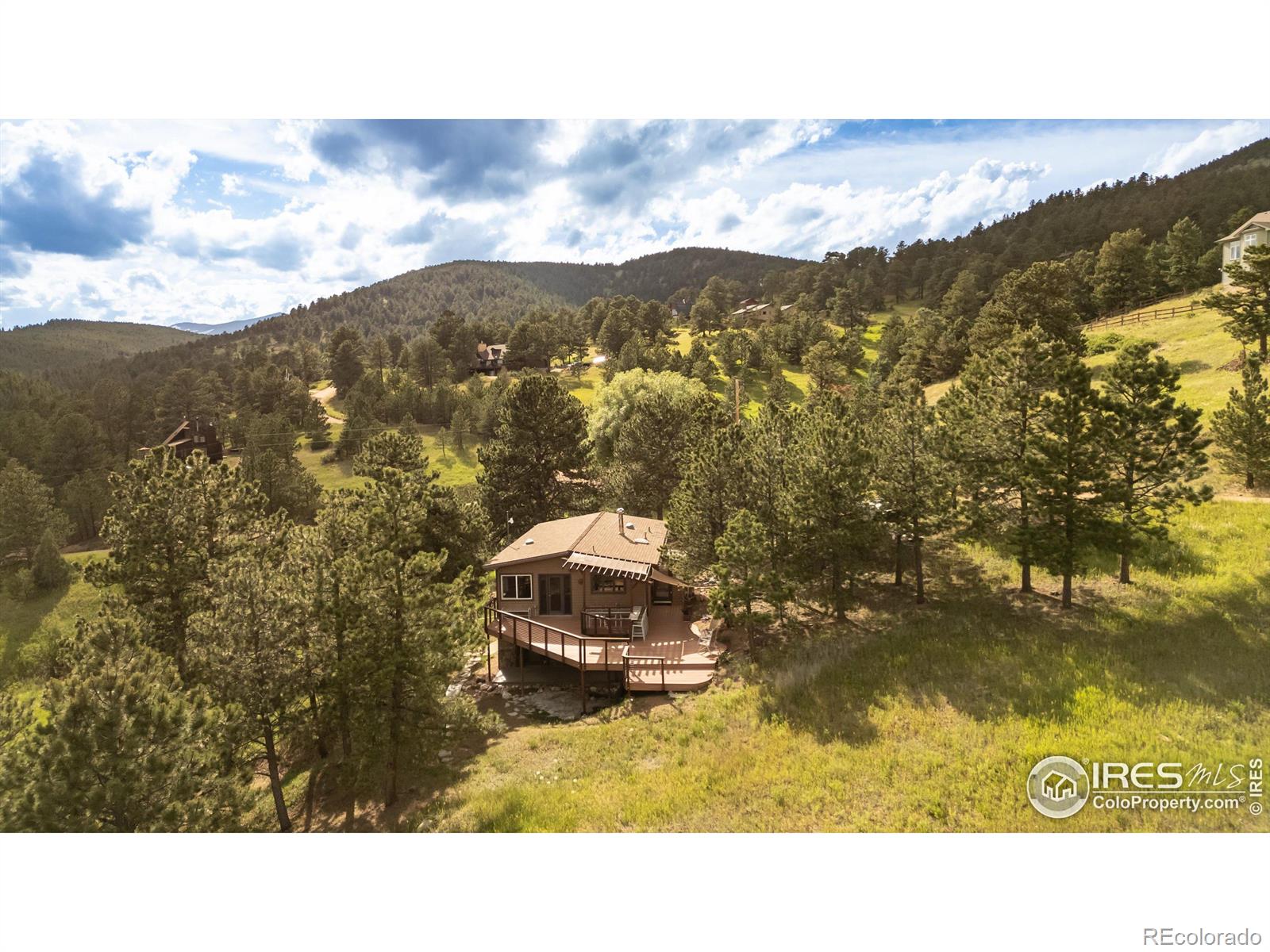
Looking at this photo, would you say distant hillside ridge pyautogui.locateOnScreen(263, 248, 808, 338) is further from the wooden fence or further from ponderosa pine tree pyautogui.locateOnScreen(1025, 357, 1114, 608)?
ponderosa pine tree pyautogui.locateOnScreen(1025, 357, 1114, 608)

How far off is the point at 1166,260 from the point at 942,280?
875 inches

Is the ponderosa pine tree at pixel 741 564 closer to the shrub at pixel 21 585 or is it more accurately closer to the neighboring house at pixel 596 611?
the neighboring house at pixel 596 611

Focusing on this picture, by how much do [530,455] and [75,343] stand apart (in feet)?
118

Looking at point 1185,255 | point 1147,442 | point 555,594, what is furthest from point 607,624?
point 1185,255

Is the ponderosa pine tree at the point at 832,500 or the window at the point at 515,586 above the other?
the ponderosa pine tree at the point at 832,500

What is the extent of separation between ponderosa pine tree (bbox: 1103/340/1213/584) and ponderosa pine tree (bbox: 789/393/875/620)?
183 inches

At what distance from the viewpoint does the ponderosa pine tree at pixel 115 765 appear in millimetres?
7062

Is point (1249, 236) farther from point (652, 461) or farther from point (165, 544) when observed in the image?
point (165, 544)

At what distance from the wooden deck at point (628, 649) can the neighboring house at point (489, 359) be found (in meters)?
50.7

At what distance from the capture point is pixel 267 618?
8703 millimetres

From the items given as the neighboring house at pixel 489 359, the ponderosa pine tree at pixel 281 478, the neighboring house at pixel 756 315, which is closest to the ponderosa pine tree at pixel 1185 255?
the neighboring house at pixel 756 315

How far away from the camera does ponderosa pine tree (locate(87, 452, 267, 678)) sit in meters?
13.1

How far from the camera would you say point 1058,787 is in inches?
301
